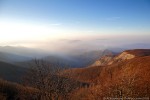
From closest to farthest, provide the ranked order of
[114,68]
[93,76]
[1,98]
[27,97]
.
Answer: [1,98], [27,97], [114,68], [93,76]

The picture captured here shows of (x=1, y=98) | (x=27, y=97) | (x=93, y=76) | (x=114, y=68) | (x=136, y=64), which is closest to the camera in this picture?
(x=1, y=98)

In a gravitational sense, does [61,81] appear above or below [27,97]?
above

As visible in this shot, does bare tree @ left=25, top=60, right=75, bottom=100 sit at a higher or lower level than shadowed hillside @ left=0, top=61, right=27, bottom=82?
higher

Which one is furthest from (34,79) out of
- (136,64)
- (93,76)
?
(93,76)

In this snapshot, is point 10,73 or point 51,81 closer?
point 51,81

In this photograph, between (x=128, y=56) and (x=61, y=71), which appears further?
(x=128, y=56)

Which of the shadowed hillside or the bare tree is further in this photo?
the shadowed hillside

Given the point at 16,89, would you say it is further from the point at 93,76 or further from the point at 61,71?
the point at 93,76

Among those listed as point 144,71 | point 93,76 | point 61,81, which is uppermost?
point 61,81

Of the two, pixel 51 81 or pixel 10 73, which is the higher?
pixel 51 81

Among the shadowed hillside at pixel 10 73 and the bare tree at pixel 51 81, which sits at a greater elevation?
the bare tree at pixel 51 81

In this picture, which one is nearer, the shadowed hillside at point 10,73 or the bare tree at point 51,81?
the bare tree at point 51,81
